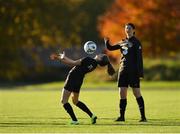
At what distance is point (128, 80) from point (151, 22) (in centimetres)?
3224

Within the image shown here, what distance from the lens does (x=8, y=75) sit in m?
61.5

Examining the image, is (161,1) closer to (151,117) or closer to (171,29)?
(171,29)

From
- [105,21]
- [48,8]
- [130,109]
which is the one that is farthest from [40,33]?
[130,109]

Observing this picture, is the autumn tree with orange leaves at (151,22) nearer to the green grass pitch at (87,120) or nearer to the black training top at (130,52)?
the green grass pitch at (87,120)

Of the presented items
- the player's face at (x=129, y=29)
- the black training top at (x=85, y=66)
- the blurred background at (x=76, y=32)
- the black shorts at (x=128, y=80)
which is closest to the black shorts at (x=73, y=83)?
the black training top at (x=85, y=66)

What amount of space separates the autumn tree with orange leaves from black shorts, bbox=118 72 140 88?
3165 centimetres

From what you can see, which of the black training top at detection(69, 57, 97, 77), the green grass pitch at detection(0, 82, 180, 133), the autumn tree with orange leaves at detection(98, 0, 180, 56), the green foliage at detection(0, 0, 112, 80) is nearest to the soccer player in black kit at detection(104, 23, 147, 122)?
the green grass pitch at detection(0, 82, 180, 133)

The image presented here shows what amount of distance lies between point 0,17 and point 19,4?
2.75 metres

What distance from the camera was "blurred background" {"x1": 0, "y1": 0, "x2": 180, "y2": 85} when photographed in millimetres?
50062

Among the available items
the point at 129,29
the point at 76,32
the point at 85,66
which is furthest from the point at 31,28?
the point at 85,66

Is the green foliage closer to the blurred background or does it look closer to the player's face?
the blurred background

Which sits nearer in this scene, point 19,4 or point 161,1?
point 161,1

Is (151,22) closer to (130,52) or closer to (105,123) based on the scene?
(130,52)

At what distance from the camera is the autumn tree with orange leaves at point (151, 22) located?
4962cm
